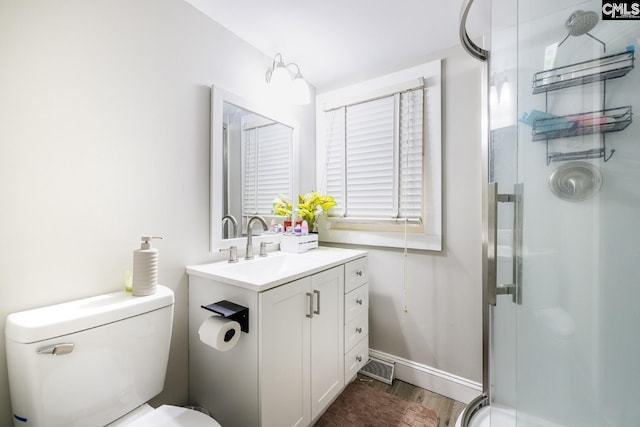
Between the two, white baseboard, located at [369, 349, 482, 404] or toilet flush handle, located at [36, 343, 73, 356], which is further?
white baseboard, located at [369, 349, 482, 404]

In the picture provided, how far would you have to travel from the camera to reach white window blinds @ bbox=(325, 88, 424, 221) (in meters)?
1.80

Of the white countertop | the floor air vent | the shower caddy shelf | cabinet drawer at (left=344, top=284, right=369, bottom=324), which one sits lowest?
the floor air vent

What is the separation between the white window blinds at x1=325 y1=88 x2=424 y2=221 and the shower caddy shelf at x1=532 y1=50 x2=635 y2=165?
90 cm

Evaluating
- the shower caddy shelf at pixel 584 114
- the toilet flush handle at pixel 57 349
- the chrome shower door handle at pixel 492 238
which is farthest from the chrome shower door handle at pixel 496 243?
the toilet flush handle at pixel 57 349

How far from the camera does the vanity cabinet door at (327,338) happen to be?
133cm

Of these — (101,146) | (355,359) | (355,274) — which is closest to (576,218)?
(355,274)

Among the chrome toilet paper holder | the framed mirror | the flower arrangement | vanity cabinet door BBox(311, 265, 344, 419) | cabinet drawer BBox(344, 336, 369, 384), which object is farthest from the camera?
the flower arrangement

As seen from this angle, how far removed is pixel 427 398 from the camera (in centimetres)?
166

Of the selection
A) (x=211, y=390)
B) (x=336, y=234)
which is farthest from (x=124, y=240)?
(x=336, y=234)

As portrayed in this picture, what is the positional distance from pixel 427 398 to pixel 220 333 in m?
1.43

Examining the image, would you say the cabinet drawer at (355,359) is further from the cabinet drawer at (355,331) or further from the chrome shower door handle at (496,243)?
the chrome shower door handle at (496,243)

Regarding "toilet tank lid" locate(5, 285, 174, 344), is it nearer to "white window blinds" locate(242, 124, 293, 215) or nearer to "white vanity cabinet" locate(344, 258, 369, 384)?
"white window blinds" locate(242, 124, 293, 215)

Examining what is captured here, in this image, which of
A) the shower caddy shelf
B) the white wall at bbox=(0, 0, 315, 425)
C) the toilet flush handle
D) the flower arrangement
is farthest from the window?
the toilet flush handle

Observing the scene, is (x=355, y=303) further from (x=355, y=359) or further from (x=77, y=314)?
(x=77, y=314)
